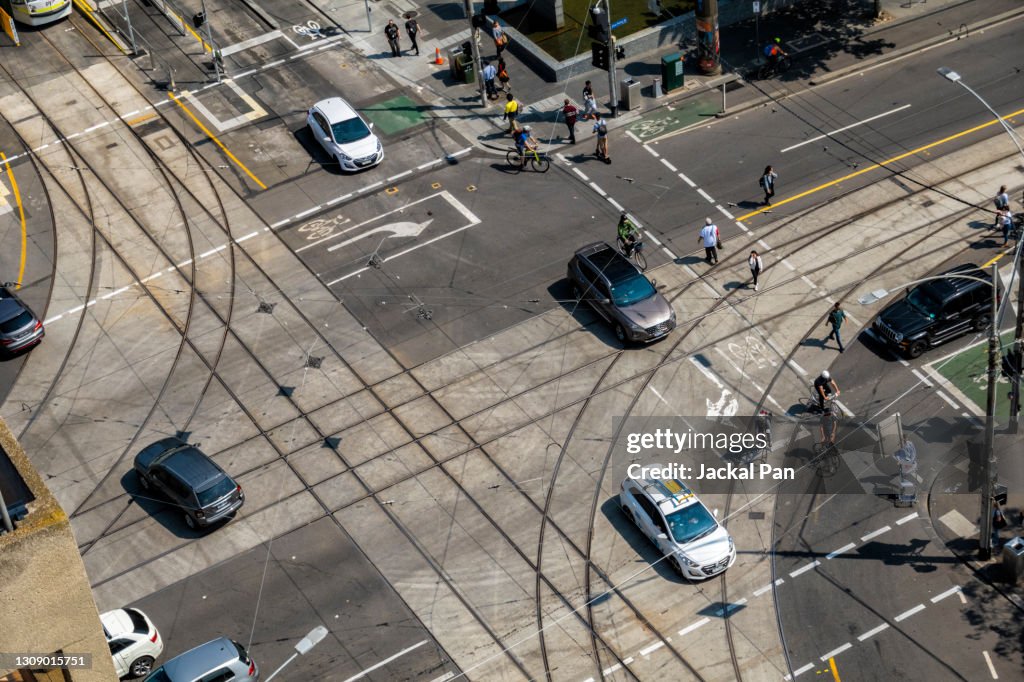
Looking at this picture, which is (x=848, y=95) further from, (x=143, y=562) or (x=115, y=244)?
(x=143, y=562)

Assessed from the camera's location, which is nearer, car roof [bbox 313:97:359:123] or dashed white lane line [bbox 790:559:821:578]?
dashed white lane line [bbox 790:559:821:578]

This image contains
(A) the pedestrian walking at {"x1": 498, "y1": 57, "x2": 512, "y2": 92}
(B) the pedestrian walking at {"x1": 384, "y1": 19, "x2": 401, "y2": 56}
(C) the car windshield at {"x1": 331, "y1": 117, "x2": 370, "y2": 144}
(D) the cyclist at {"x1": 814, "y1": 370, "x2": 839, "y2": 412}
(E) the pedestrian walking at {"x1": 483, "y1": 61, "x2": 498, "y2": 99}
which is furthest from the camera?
(B) the pedestrian walking at {"x1": 384, "y1": 19, "x2": 401, "y2": 56}

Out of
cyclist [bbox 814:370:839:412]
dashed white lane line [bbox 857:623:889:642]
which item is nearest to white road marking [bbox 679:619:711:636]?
dashed white lane line [bbox 857:623:889:642]

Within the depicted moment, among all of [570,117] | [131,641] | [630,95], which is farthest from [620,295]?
[131,641]

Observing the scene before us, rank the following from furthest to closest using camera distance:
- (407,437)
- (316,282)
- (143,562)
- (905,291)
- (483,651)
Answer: (316,282) → (905,291) → (407,437) → (143,562) → (483,651)

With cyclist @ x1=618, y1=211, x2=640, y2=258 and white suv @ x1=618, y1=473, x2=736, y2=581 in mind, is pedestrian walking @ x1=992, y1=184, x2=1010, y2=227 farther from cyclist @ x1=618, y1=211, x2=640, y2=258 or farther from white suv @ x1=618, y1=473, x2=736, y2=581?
white suv @ x1=618, y1=473, x2=736, y2=581

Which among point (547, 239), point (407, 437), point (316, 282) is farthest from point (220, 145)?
point (407, 437)

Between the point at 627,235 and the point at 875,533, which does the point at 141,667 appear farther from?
the point at 627,235
